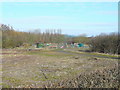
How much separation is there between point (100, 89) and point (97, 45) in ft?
82.4

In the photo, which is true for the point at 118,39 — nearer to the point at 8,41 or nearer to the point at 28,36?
the point at 8,41

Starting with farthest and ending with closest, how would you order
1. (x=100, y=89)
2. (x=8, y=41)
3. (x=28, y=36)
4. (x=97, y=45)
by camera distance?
(x=28, y=36)
(x=8, y=41)
(x=97, y=45)
(x=100, y=89)

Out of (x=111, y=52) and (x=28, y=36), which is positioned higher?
(x=28, y=36)

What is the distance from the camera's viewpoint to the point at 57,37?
57.7 m

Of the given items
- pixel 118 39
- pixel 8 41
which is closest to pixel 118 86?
pixel 118 39

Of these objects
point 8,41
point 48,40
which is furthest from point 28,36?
point 48,40

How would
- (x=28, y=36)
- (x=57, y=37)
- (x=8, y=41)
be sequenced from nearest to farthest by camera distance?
(x=8, y=41), (x=28, y=36), (x=57, y=37)

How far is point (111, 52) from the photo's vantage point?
25.8 meters

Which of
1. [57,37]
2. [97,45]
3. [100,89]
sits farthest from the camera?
[57,37]

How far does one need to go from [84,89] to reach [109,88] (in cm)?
68

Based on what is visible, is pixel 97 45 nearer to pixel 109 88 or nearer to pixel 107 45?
pixel 107 45

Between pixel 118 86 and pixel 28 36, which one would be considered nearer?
pixel 118 86

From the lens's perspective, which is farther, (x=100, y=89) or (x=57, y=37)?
(x=57, y=37)

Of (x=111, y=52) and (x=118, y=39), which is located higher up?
(x=118, y=39)
